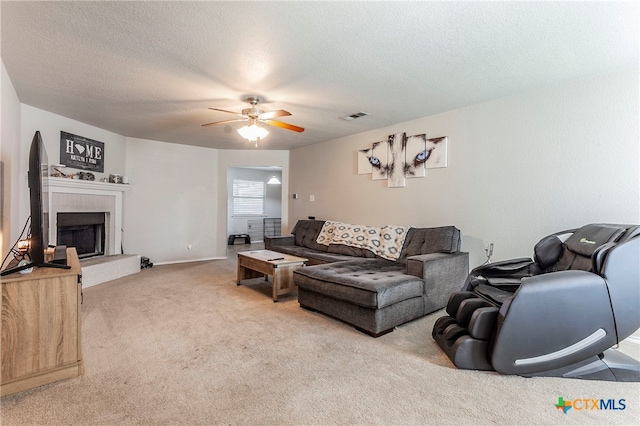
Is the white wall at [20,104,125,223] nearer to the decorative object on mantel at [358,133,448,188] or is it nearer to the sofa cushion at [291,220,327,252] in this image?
the sofa cushion at [291,220,327,252]

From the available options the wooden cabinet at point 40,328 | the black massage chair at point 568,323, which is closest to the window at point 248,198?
the wooden cabinet at point 40,328

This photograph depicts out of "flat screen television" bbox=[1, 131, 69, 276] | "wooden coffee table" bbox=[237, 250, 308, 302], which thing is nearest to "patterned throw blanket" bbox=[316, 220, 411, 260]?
"wooden coffee table" bbox=[237, 250, 308, 302]

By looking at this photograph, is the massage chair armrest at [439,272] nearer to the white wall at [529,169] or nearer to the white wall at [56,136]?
A: the white wall at [529,169]

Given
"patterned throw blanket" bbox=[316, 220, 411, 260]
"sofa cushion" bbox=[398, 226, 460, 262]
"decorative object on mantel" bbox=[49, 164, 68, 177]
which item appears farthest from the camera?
"decorative object on mantel" bbox=[49, 164, 68, 177]

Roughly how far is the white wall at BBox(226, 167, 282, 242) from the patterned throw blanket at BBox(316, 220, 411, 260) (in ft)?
14.8

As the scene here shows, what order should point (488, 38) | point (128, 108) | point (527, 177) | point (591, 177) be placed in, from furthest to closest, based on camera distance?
point (128, 108), point (527, 177), point (591, 177), point (488, 38)

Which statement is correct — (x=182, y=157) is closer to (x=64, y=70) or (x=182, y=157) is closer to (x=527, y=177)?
(x=64, y=70)

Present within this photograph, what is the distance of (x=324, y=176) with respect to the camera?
5.64m

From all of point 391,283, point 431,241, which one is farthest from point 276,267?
point 431,241

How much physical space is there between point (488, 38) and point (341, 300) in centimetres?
242

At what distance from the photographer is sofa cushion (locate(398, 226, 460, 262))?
3502 mm

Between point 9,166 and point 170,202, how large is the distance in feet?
9.57

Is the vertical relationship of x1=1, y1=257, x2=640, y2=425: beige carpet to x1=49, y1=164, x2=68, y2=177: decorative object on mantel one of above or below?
below

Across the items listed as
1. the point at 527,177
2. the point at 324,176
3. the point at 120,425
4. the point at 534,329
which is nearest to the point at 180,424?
the point at 120,425
